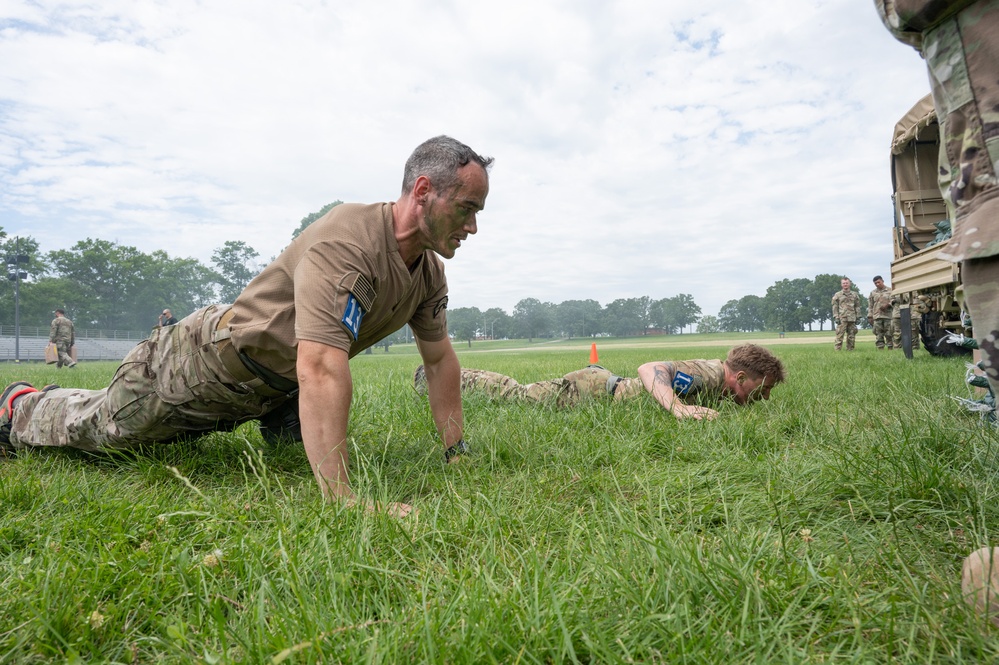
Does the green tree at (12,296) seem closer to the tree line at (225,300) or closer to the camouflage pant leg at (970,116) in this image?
the tree line at (225,300)

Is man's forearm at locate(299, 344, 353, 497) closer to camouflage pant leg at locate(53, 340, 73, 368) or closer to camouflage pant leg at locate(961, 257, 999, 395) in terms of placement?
camouflage pant leg at locate(961, 257, 999, 395)

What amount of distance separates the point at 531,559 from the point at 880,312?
18.4 metres

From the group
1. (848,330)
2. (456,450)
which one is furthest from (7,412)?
(848,330)

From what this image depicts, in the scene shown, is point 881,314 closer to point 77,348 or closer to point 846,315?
point 846,315

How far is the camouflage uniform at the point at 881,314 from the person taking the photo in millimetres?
16203

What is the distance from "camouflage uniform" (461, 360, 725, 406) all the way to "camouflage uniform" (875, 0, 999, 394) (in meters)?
2.73

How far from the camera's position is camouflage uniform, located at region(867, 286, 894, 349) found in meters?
16.2

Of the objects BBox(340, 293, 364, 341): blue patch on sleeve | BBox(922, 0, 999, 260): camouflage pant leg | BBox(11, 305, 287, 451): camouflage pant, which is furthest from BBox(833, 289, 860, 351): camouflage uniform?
BBox(11, 305, 287, 451): camouflage pant

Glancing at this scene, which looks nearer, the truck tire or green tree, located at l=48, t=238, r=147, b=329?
the truck tire

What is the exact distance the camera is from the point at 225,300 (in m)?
105

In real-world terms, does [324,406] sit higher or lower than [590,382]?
higher

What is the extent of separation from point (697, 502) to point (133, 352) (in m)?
2.88

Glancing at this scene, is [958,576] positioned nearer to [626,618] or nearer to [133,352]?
[626,618]

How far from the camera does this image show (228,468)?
2.89m
